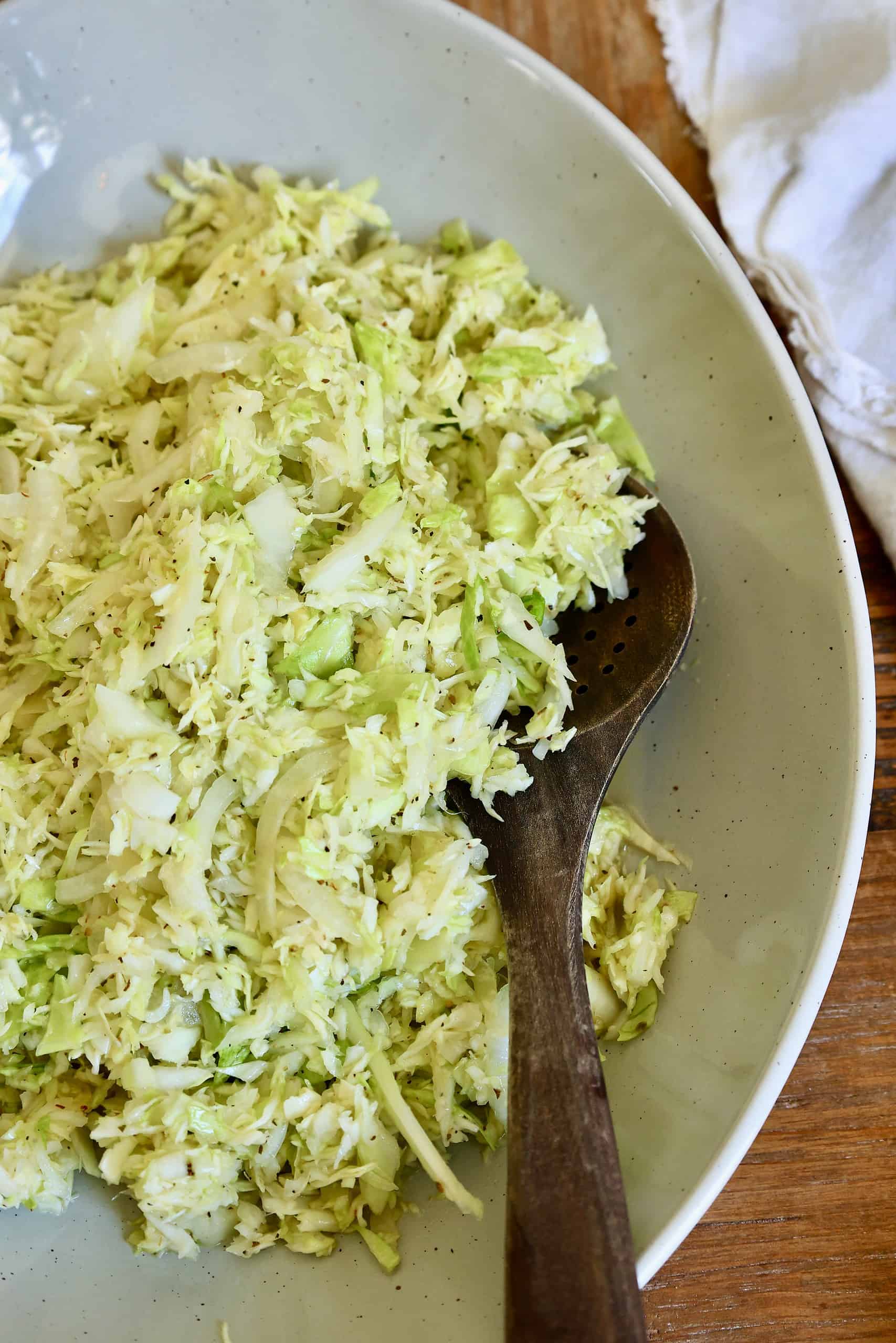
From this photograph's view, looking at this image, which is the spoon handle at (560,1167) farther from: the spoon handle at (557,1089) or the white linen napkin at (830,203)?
the white linen napkin at (830,203)

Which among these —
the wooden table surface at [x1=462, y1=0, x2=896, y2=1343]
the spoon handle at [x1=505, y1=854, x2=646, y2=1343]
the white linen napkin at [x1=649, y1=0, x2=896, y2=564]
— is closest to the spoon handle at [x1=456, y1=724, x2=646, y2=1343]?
the spoon handle at [x1=505, y1=854, x2=646, y2=1343]

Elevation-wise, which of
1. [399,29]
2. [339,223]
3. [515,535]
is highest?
[399,29]

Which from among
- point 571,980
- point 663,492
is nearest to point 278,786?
point 571,980

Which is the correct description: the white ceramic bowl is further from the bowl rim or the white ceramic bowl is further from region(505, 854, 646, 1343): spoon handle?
region(505, 854, 646, 1343): spoon handle

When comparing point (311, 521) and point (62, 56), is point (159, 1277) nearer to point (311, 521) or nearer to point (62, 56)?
point (311, 521)

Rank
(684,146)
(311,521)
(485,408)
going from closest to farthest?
(311,521) → (485,408) → (684,146)

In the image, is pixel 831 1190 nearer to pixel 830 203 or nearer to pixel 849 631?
pixel 849 631

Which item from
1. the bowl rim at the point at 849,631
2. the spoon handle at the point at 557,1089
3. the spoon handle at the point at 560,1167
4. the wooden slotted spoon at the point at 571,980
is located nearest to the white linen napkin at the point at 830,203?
the bowl rim at the point at 849,631

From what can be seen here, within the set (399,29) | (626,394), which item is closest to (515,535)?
(626,394)
